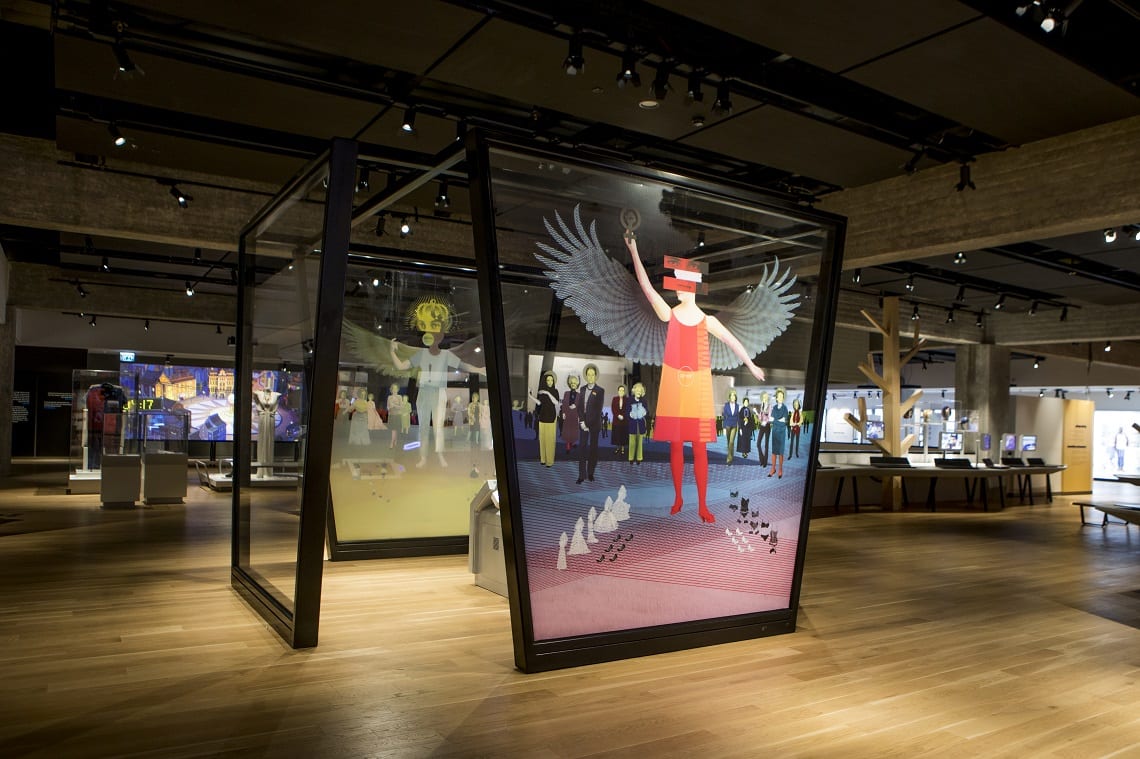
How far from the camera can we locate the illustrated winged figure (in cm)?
480

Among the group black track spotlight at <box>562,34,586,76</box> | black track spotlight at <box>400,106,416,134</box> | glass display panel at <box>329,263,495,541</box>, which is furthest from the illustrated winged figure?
glass display panel at <box>329,263,495,541</box>

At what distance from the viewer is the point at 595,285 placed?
486 cm

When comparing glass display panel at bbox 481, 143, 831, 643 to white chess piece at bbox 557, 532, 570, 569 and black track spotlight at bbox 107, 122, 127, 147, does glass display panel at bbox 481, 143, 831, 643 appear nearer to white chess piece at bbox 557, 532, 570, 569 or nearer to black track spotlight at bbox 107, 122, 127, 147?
white chess piece at bbox 557, 532, 570, 569

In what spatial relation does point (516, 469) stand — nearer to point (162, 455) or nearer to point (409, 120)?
point (409, 120)

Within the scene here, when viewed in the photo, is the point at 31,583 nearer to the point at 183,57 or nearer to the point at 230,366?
the point at 183,57

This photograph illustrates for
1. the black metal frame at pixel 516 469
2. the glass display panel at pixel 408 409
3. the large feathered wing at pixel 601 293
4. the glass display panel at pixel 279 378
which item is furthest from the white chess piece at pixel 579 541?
the glass display panel at pixel 408 409

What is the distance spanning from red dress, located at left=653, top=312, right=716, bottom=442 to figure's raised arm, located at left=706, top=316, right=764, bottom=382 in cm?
6

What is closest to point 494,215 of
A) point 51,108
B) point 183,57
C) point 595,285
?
point 595,285

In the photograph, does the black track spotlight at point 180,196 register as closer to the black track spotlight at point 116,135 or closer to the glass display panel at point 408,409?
the black track spotlight at point 116,135

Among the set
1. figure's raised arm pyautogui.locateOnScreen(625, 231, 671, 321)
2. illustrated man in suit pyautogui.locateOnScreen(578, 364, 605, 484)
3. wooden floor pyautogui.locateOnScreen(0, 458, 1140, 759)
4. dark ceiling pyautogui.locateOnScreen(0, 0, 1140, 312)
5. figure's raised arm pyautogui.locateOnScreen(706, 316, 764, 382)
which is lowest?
wooden floor pyautogui.locateOnScreen(0, 458, 1140, 759)

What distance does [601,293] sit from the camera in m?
4.89

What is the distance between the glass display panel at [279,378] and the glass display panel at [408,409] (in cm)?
149

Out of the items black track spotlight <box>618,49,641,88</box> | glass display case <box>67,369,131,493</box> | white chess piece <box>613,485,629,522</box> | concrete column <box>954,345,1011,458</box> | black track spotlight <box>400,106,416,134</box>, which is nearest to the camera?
white chess piece <box>613,485,629,522</box>

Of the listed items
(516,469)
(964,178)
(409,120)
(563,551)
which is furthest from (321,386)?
(964,178)
